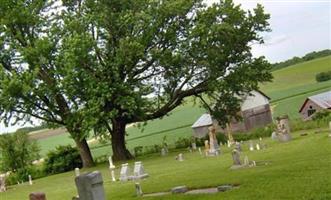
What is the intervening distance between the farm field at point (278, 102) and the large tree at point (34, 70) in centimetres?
2216

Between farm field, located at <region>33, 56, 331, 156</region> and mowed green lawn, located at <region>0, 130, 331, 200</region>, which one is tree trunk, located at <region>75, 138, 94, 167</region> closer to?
farm field, located at <region>33, 56, 331, 156</region>

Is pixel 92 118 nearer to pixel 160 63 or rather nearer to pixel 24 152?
pixel 160 63

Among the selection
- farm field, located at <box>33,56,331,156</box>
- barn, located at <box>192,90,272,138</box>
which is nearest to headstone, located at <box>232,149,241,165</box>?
barn, located at <box>192,90,272,138</box>

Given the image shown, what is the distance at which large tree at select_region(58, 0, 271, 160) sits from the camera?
3559 cm

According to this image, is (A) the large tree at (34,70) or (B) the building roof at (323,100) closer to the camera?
(A) the large tree at (34,70)

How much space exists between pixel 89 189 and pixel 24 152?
39.5 metres

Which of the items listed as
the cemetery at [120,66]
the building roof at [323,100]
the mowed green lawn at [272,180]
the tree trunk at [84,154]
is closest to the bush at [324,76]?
the building roof at [323,100]

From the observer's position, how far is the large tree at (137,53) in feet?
116

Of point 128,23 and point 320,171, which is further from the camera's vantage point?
point 128,23

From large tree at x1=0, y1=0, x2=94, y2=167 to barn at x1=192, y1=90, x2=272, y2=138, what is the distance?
18298 mm

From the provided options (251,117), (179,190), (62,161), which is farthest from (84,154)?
(179,190)

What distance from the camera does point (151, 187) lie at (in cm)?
1786

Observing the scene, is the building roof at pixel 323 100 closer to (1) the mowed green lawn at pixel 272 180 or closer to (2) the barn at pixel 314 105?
(2) the barn at pixel 314 105

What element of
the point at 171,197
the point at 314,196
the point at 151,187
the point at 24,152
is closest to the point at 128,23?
the point at 24,152
